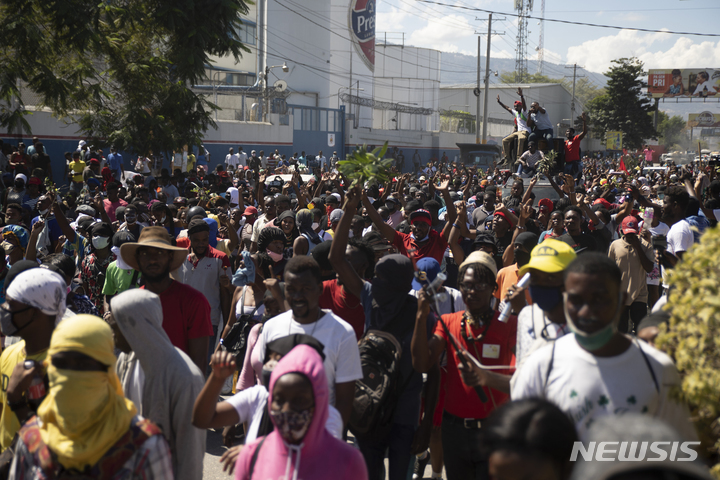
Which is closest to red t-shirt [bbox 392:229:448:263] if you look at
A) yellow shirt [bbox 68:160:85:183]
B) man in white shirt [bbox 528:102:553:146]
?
man in white shirt [bbox 528:102:553:146]

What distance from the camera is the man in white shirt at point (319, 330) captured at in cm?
335

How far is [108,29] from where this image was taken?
16.8m

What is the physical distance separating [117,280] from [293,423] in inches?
143

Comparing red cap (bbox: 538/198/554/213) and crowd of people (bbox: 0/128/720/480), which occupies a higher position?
→ red cap (bbox: 538/198/554/213)

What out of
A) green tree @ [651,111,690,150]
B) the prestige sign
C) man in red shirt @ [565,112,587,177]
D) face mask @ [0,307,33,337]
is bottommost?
face mask @ [0,307,33,337]

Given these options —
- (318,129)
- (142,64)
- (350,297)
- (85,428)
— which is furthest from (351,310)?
(318,129)

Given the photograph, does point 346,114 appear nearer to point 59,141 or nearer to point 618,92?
point 618,92

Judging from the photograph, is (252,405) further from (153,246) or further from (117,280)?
(117,280)

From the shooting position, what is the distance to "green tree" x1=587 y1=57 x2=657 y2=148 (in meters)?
50.5

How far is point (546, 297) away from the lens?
3.31 metres

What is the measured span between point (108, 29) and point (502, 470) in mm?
→ 17323

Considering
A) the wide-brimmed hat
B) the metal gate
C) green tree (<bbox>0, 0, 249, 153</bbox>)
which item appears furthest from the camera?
the metal gate

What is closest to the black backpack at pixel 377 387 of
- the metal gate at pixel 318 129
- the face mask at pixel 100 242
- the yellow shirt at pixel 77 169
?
the face mask at pixel 100 242

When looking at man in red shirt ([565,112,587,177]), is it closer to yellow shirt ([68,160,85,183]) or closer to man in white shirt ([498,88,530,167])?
man in white shirt ([498,88,530,167])
